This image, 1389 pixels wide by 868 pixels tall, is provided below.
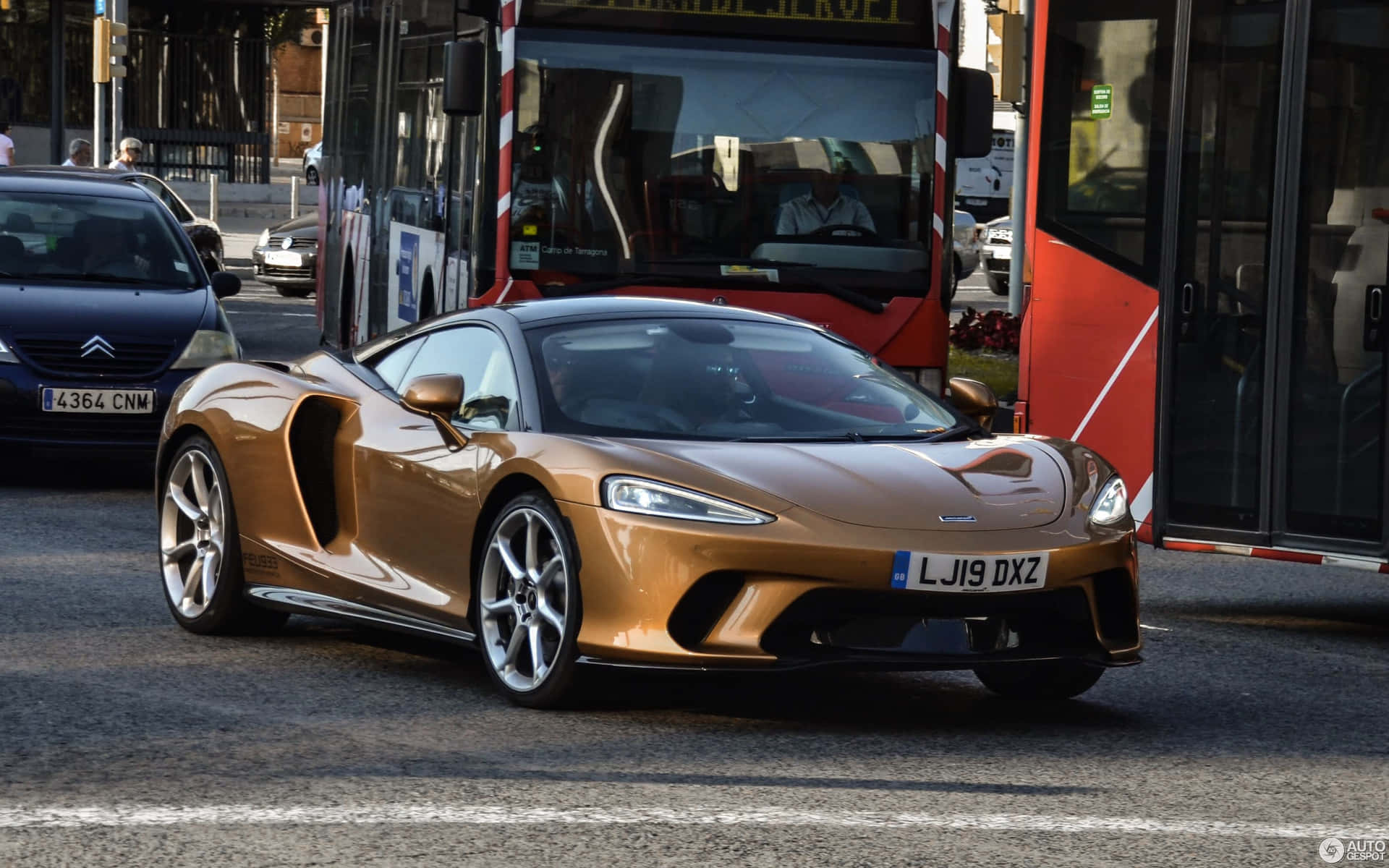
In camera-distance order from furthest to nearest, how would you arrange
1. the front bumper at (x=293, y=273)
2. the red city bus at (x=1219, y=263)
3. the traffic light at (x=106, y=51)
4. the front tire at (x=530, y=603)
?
the traffic light at (x=106, y=51) < the front bumper at (x=293, y=273) < the red city bus at (x=1219, y=263) < the front tire at (x=530, y=603)

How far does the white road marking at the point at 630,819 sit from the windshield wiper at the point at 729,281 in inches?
273

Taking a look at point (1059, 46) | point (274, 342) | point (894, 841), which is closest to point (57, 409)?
point (1059, 46)

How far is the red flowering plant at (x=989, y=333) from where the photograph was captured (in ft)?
72.7

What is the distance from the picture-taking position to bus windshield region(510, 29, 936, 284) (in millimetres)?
12523

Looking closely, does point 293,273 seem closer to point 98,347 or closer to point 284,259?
point 284,259

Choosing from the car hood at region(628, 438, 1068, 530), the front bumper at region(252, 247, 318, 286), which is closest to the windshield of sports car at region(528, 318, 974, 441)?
the car hood at region(628, 438, 1068, 530)

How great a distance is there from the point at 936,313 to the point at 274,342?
12170 millimetres

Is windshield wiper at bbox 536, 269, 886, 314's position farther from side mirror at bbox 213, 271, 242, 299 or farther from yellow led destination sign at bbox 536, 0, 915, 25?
side mirror at bbox 213, 271, 242, 299

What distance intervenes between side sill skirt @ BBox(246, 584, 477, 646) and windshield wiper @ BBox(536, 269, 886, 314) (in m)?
4.39

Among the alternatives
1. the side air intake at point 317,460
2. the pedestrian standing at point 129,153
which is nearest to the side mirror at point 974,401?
the side air intake at point 317,460

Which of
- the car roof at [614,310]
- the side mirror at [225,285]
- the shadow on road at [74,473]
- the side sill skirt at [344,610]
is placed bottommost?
the shadow on road at [74,473]

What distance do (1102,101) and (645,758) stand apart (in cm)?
489

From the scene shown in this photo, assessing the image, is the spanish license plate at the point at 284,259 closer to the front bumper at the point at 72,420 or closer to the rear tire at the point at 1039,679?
the front bumper at the point at 72,420

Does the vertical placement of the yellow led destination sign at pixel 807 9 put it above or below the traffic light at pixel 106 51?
below
